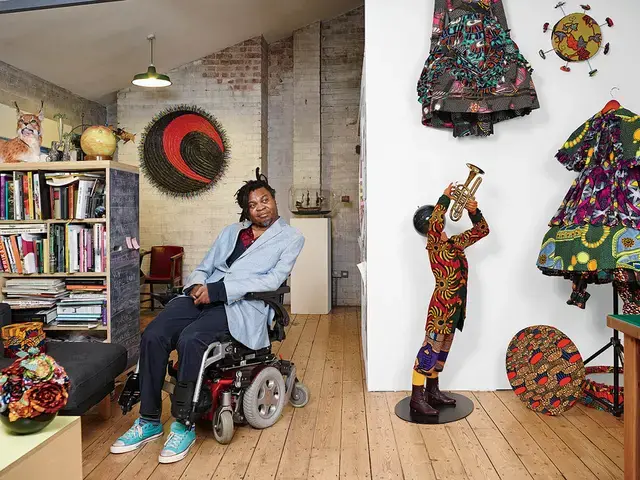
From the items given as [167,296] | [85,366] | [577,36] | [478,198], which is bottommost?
[85,366]

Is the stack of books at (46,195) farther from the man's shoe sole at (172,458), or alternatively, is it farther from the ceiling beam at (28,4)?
the man's shoe sole at (172,458)

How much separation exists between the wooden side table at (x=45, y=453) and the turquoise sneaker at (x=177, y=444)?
0.74m

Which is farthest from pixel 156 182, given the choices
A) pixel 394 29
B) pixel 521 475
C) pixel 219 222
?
pixel 521 475

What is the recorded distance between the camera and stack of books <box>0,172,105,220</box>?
369 centimetres

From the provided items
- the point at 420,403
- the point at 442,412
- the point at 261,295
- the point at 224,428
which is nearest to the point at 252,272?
the point at 261,295

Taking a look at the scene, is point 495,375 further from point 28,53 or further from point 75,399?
point 28,53

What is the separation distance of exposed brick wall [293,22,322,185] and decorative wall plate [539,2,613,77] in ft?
12.7

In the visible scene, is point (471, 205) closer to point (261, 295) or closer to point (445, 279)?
point (445, 279)

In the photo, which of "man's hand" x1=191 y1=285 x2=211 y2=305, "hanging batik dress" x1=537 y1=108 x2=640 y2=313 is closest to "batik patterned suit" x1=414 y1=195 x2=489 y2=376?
"hanging batik dress" x1=537 y1=108 x2=640 y2=313

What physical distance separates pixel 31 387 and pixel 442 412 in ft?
7.02

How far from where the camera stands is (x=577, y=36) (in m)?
3.45

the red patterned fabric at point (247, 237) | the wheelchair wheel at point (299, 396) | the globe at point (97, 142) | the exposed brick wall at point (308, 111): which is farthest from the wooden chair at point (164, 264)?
the wheelchair wheel at point (299, 396)

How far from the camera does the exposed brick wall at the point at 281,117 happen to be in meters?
7.32

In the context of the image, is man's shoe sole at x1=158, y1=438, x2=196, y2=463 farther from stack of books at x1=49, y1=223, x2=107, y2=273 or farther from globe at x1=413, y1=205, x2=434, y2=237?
globe at x1=413, y1=205, x2=434, y2=237
